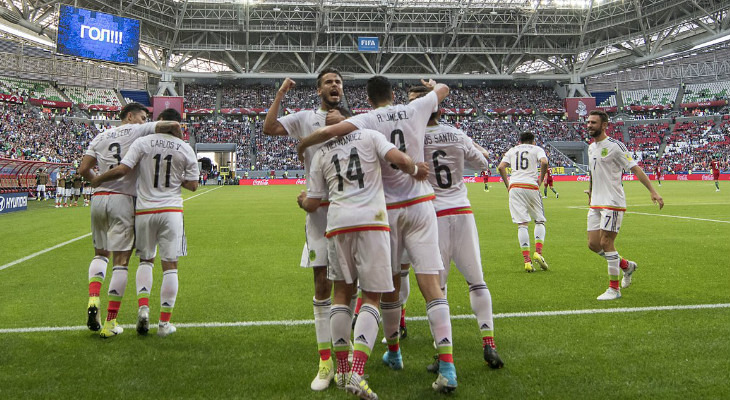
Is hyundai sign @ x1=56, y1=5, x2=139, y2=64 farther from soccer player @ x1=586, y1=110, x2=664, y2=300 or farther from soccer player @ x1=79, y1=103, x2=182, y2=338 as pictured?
soccer player @ x1=586, y1=110, x2=664, y2=300

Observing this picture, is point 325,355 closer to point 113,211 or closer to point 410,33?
point 113,211

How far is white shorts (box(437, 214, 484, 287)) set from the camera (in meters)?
4.39

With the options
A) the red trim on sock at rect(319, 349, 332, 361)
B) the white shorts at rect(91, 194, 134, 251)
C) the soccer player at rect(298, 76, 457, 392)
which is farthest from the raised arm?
the white shorts at rect(91, 194, 134, 251)

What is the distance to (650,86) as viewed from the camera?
245 feet

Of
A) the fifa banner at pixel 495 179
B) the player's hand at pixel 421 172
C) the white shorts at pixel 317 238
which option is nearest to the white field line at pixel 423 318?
the white shorts at pixel 317 238

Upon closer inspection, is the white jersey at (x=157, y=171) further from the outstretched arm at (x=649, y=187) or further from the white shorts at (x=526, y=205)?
the white shorts at (x=526, y=205)

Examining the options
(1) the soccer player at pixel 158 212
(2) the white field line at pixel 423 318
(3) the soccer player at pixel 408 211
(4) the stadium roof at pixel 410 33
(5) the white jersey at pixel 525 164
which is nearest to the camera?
(3) the soccer player at pixel 408 211

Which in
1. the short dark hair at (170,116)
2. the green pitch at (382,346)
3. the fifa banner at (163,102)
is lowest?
the green pitch at (382,346)

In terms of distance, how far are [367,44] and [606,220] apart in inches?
2340

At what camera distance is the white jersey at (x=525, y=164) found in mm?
8969

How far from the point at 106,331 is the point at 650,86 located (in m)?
85.1

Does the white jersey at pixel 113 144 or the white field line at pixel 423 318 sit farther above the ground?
the white jersey at pixel 113 144

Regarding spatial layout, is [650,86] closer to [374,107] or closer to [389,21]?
[389,21]

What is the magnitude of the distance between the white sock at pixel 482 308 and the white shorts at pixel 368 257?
1082mm
